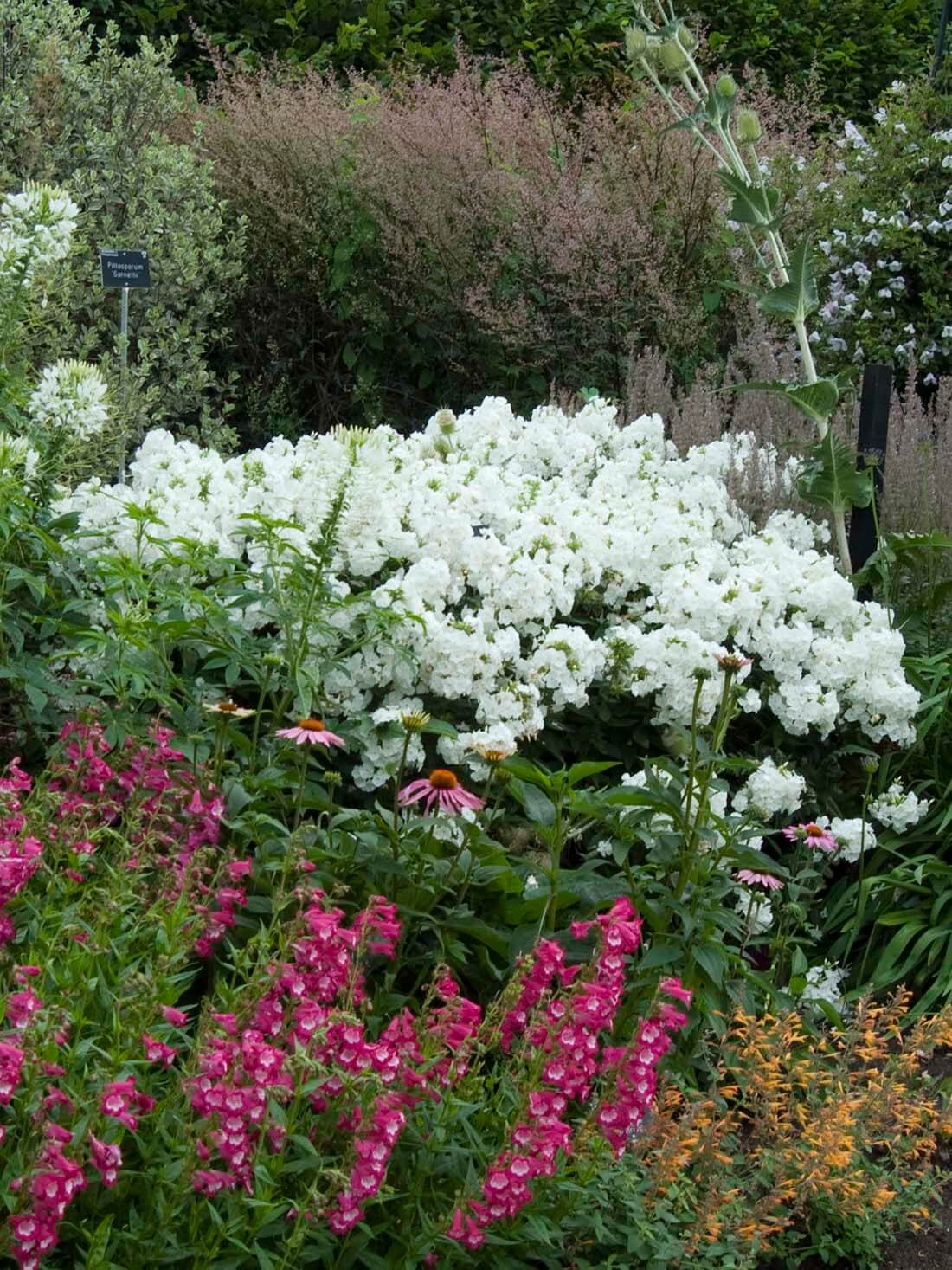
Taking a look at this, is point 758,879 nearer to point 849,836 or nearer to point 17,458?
point 849,836

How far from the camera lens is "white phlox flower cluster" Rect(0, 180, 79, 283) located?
3.53 meters

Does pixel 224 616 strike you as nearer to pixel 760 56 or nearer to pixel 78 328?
pixel 78 328

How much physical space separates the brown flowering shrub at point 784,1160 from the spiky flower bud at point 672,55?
9.30 ft

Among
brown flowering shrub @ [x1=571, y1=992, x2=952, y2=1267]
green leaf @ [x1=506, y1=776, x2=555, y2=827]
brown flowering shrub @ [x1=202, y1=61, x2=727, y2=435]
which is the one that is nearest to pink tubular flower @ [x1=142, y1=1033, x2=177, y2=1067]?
brown flowering shrub @ [x1=571, y1=992, x2=952, y2=1267]

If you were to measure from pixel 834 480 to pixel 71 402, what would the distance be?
7.21ft

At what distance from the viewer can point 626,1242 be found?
92.4 inches

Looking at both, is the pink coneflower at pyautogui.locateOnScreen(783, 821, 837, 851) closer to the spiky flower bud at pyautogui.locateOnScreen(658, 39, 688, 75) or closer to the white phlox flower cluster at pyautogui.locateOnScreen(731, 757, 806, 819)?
the white phlox flower cluster at pyautogui.locateOnScreen(731, 757, 806, 819)

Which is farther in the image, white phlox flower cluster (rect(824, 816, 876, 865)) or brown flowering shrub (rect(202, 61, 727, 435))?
brown flowering shrub (rect(202, 61, 727, 435))

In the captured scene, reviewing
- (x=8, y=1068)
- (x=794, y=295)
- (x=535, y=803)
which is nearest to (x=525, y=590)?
(x=535, y=803)

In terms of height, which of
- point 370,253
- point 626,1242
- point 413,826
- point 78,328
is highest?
point 370,253

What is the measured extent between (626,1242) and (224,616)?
5.01 feet

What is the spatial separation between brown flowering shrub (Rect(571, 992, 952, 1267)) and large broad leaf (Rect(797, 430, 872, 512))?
5.95 ft

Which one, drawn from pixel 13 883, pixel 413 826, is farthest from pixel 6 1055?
pixel 413 826

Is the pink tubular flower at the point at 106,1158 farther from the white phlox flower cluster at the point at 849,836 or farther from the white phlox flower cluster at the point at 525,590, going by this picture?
the white phlox flower cluster at the point at 849,836
